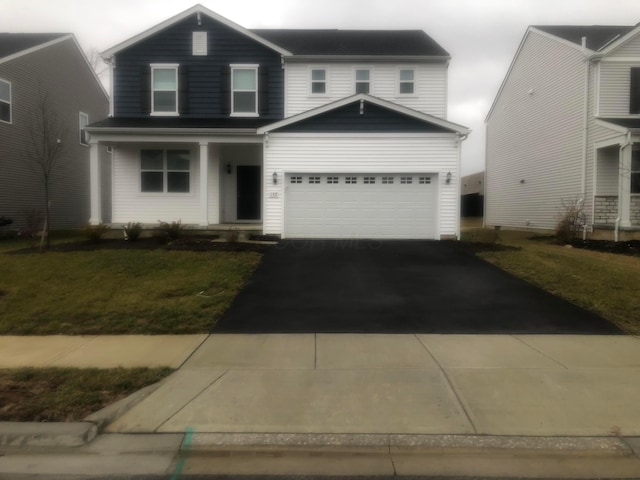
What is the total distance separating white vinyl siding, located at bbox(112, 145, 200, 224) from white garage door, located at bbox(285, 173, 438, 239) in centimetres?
373

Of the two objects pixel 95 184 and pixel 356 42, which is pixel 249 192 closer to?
pixel 95 184

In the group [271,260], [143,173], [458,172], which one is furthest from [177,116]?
[458,172]

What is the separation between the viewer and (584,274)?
37.6 ft

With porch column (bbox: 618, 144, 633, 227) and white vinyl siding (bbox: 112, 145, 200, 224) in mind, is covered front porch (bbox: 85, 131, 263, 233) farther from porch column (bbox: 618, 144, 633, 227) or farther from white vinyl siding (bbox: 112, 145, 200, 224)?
porch column (bbox: 618, 144, 633, 227)

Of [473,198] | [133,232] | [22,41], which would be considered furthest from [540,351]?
[473,198]

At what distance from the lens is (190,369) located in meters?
6.33

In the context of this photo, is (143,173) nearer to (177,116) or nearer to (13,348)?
(177,116)

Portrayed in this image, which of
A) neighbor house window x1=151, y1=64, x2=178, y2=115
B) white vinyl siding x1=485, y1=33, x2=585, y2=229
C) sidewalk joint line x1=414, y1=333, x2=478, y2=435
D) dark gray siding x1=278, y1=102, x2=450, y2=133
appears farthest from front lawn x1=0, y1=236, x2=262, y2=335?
white vinyl siding x1=485, y1=33, x2=585, y2=229

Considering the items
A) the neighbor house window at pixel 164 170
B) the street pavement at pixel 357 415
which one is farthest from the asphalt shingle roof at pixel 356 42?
the street pavement at pixel 357 415

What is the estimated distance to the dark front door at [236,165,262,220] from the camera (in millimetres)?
19781

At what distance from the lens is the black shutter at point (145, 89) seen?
19.4 metres

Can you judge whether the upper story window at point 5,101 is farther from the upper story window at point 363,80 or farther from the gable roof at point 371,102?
the upper story window at point 363,80

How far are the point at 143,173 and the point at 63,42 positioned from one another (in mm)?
10913

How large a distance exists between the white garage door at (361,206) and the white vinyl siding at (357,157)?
282 millimetres
